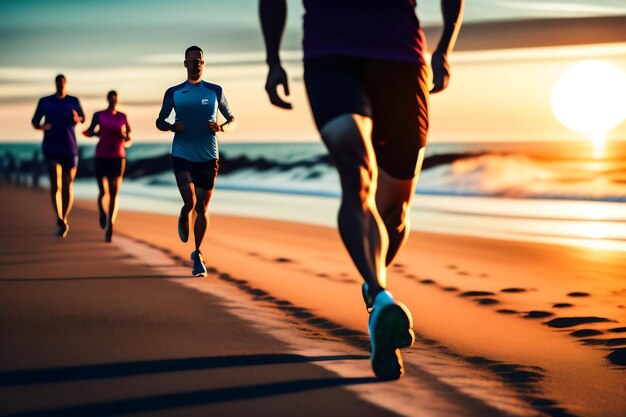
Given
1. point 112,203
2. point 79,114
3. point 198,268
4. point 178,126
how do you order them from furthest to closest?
point 79,114 < point 112,203 < point 178,126 < point 198,268

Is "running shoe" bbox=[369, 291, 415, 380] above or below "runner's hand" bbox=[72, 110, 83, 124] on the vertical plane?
below

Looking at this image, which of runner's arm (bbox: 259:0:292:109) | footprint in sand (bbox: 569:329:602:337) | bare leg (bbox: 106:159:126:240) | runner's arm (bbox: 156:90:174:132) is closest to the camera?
runner's arm (bbox: 259:0:292:109)

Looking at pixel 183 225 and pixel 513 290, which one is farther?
pixel 183 225

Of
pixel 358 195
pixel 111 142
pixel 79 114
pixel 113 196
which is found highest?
pixel 79 114

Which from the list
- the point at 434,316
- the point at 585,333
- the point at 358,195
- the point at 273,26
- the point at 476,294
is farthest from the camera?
the point at 476,294

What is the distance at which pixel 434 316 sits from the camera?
5758 millimetres

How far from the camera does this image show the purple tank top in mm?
4090

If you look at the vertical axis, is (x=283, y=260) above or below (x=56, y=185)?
below

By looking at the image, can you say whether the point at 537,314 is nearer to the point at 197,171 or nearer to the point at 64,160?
the point at 197,171

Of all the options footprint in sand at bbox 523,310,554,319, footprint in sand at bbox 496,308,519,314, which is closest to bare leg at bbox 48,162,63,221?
footprint in sand at bbox 496,308,519,314

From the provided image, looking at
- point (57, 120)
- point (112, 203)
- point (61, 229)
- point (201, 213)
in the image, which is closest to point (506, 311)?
point (201, 213)

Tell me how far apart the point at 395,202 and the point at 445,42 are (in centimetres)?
83

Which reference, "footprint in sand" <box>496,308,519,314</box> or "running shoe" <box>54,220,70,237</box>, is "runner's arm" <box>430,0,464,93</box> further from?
"running shoe" <box>54,220,70,237</box>

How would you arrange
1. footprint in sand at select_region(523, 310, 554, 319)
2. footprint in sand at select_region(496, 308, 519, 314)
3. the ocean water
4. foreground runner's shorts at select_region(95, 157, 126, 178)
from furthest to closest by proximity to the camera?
the ocean water
foreground runner's shorts at select_region(95, 157, 126, 178)
footprint in sand at select_region(496, 308, 519, 314)
footprint in sand at select_region(523, 310, 554, 319)
